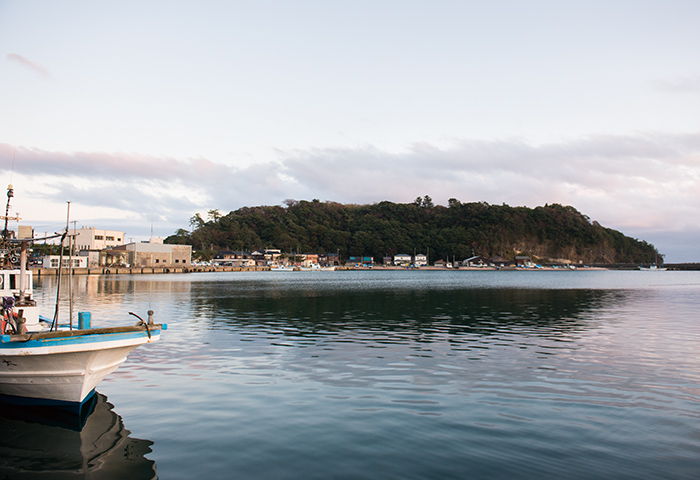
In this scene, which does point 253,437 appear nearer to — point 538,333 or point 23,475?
point 23,475

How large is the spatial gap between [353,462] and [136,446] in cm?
484

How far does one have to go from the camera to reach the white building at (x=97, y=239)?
149 meters

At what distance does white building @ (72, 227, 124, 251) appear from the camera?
149m

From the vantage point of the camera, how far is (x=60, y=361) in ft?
38.0

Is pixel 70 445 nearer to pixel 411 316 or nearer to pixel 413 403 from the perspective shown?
pixel 413 403

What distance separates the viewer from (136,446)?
34.2 feet

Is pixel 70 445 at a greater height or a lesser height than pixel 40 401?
lesser

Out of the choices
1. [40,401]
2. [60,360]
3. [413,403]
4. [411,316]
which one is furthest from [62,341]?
[411,316]

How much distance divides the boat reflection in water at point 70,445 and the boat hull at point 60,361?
0.53m

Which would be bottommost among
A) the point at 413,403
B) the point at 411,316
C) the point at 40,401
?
the point at 411,316

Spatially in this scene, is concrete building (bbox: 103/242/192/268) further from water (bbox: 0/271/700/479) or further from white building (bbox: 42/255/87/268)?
water (bbox: 0/271/700/479)

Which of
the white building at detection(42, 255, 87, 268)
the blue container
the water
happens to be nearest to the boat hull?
the water

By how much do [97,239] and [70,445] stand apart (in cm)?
16222

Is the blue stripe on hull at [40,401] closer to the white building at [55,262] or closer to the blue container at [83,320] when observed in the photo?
the blue container at [83,320]
